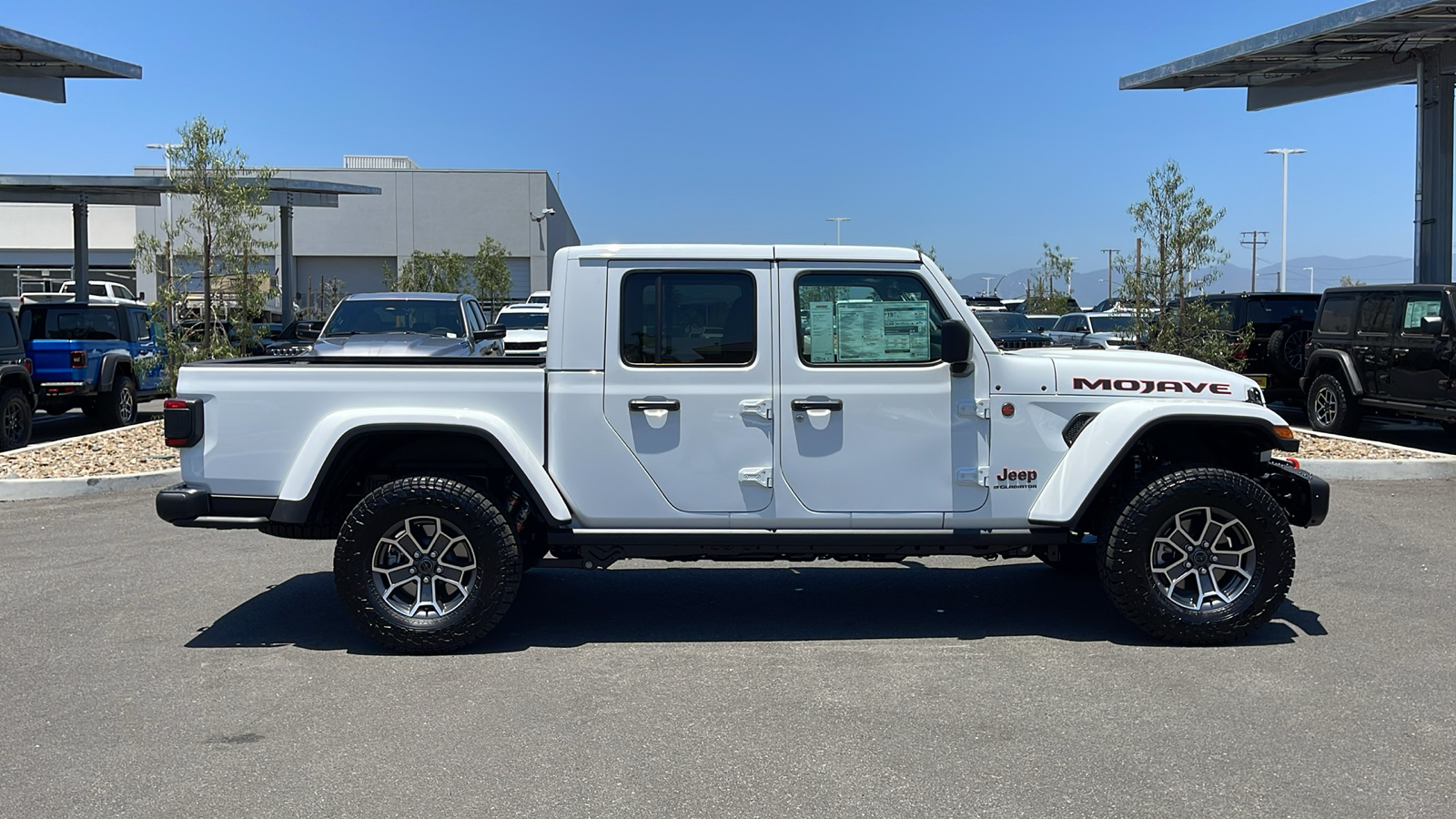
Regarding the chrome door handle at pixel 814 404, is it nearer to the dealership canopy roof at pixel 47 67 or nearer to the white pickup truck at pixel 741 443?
the white pickup truck at pixel 741 443

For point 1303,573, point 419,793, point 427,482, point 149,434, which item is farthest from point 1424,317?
point 149,434

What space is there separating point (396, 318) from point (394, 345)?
1189 mm

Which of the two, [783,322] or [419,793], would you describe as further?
[783,322]

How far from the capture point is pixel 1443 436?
15109mm

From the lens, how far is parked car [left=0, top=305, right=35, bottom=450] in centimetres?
1312

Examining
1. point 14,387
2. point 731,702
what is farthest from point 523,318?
point 731,702

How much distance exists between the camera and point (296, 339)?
664 inches

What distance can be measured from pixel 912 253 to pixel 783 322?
0.72 m

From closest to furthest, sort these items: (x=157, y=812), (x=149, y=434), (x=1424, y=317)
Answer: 1. (x=157, y=812)
2. (x=1424, y=317)
3. (x=149, y=434)

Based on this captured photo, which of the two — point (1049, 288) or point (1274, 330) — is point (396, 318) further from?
point (1049, 288)

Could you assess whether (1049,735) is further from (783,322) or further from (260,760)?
(260,760)

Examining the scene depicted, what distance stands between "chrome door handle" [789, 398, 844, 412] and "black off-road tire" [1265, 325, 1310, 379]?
12248mm

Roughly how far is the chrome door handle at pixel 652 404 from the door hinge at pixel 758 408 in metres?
0.30

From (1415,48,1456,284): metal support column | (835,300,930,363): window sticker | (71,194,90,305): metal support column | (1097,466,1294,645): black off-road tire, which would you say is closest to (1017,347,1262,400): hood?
(1097,466,1294,645): black off-road tire
